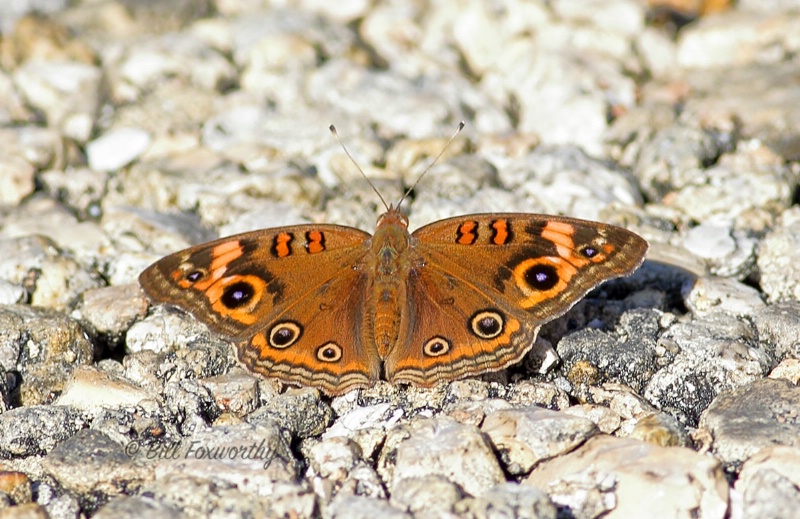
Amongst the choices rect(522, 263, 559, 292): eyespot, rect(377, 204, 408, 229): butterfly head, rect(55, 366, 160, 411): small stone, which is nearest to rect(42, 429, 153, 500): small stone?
rect(55, 366, 160, 411): small stone

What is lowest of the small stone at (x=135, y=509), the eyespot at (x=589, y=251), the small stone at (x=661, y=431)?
the small stone at (x=135, y=509)

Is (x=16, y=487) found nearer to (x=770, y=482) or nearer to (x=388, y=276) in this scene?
(x=388, y=276)

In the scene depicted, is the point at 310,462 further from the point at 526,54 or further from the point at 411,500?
the point at 526,54

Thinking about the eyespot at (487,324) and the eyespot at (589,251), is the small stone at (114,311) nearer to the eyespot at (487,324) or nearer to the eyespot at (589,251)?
the eyespot at (487,324)

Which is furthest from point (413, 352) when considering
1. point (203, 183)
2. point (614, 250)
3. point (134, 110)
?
point (134, 110)

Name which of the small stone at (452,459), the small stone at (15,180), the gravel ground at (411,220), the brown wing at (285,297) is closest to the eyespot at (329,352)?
the brown wing at (285,297)

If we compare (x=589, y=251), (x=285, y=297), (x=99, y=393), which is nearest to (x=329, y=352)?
(x=285, y=297)

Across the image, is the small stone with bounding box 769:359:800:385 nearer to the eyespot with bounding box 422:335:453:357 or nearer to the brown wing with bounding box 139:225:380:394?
the eyespot with bounding box 422:335:453:357

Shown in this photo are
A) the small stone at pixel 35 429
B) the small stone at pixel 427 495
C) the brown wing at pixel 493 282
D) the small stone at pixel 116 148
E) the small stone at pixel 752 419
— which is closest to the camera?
the small stone at pixel 427 495
